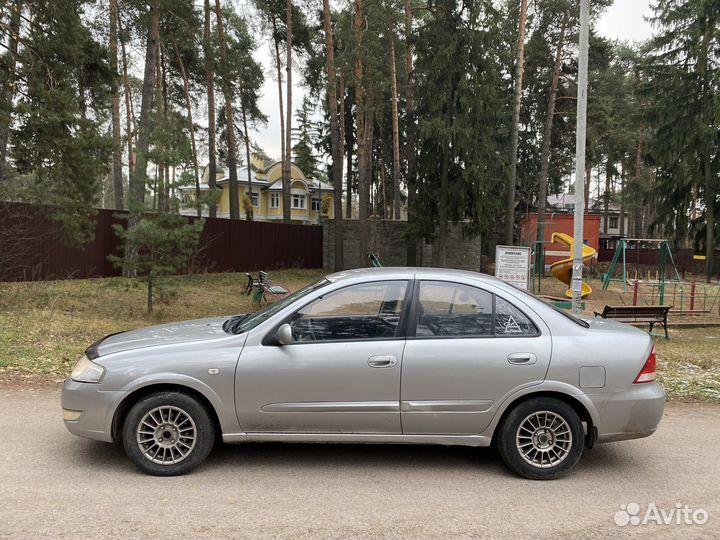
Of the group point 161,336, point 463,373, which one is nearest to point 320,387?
point 463,373

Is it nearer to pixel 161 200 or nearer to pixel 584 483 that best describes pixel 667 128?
pixel 161 200

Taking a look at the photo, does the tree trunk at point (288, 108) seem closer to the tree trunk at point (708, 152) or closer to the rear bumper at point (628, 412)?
the tree trunk at point (708, 152)

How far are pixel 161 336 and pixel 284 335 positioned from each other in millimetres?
1118

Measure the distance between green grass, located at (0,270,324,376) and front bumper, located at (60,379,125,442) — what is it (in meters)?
3.18

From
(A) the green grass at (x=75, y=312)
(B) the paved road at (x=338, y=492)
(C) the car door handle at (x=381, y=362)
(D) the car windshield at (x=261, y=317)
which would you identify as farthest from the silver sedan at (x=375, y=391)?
(A) the green grass at (x=75, y=312)

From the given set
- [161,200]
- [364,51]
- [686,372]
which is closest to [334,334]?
[686,372]

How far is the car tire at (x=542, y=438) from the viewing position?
4168 millimetres

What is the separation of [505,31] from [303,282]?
55.7 feet

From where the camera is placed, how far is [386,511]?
3.64 metres

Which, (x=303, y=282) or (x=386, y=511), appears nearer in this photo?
(x=386, y=511)

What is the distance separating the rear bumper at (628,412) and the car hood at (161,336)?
2871 millimetres

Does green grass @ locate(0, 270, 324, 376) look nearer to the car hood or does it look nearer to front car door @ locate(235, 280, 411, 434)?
the car hood

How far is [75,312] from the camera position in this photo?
12.4m

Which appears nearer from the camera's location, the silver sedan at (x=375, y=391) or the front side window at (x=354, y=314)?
the silver sedan at (x=375, y=391)
